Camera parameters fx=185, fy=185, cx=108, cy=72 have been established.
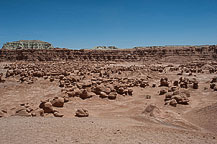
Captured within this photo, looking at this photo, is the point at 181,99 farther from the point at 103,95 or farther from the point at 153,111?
the point at 103,95

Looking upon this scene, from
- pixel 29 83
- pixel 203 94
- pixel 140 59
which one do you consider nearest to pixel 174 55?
pixel 140 59

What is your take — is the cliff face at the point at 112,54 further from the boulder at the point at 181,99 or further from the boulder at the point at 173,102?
the boulder at the point at 173,102

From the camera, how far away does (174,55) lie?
128 ft

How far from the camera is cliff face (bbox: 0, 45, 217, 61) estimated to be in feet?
120

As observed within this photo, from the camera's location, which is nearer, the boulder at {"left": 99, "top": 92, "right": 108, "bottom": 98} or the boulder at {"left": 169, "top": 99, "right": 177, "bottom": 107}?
the boulder at {"left": 169, "top": 99, "right": 177, "bottom": 107}

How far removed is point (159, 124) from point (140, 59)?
3257 cm

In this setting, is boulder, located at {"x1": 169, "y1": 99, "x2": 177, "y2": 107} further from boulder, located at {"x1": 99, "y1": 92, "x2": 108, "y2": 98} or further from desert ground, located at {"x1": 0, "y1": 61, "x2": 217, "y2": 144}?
boulder, located at {"x1": 99, "y1": 92, "x2": 108, "y2": 98}

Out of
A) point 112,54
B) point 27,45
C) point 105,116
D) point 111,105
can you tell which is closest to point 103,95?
point 111,105

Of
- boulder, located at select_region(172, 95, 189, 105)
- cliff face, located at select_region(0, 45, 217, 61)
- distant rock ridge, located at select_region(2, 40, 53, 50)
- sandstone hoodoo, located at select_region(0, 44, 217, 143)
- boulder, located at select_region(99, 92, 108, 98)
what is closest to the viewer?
sandstone hoodoo, located at select_region(0, 44, 217, 143)

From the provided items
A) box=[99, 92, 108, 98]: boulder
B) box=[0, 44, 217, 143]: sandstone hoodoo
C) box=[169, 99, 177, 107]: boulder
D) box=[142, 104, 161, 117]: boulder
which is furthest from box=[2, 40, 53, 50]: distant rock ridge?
box=[142, 104, 161, 117]: boulder

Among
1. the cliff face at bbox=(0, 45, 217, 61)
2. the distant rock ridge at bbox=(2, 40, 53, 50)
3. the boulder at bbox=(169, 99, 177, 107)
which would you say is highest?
the distant rock ridge at bbox=(2, 40, 53, 50)

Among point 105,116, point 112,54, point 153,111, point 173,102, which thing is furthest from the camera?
point 112,54

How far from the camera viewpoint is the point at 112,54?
125ft

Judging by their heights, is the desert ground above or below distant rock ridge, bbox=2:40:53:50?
below
